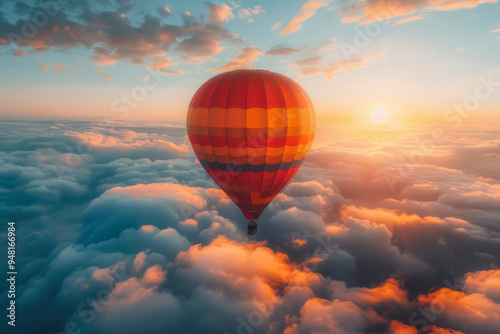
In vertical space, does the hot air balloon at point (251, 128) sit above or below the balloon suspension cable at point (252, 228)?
above

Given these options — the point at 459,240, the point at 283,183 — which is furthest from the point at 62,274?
the point at 459,240

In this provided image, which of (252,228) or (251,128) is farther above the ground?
(251,128)

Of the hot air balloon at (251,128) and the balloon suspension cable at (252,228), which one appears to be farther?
the balloon suspension cable at (252,228)

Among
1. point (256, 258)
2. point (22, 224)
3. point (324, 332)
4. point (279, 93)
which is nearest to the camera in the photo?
point (279, 93)

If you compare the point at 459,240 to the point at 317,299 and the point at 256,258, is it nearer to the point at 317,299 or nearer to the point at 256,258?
the point at 317,299

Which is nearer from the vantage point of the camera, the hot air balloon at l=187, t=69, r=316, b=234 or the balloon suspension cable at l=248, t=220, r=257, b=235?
the hot air balloon at l=187, t=69, r=316, b=234

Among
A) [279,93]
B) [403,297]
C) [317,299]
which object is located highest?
[279,93]

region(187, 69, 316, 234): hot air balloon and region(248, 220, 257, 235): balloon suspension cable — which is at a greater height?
region(187, 69, 316, 234): hot air balloon

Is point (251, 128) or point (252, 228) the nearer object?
point (251, 128)
